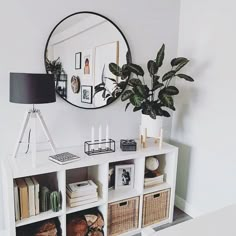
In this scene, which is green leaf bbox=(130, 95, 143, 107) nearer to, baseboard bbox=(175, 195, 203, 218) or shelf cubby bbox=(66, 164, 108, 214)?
shelf cubby bbox=(66, 164, 108, 214)

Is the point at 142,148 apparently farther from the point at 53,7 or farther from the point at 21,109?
the point at 53,7

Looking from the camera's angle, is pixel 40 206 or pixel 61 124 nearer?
pixel 40 206

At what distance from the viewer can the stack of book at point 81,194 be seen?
1.94 meters

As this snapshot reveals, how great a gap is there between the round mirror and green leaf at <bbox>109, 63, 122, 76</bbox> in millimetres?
106

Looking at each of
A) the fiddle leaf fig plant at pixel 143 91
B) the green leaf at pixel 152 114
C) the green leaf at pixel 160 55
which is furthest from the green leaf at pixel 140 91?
the green leaf at pixel 160 55

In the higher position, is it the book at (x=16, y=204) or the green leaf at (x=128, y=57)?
the green leaf at (x=128, y=57)

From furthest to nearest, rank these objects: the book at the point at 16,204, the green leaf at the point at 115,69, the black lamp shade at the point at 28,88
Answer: the green leaf at the point at 115,69 < the book at the point at 16,204 < the black lamp shade at the point at 28,88

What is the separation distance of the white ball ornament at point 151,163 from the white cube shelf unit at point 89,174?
0.12m

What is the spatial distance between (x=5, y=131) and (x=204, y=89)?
177 centimetres

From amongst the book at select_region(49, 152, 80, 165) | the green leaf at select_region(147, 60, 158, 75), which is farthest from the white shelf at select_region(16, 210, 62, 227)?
the green leaf at select_region(147, 60, 158, 75)

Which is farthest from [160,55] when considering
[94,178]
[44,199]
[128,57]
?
[44,199]

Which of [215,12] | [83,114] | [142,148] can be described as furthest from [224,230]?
[215,12]

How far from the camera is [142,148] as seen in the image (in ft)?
7.44

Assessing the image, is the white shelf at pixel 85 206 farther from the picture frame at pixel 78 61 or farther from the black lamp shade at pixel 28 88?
the picture frame at pixel 78 61
